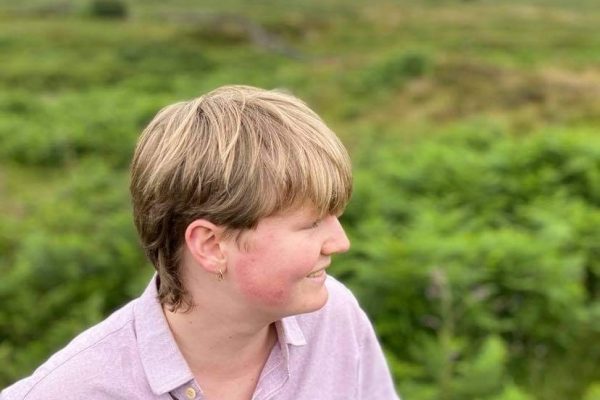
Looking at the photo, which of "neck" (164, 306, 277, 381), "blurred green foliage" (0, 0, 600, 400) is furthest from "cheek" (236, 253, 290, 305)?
"blurred green foliage" (0, 0, 600, 400)

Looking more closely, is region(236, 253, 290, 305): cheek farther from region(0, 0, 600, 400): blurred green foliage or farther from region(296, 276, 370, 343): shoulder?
region(0, 0, 600, 400): blurred green foliage

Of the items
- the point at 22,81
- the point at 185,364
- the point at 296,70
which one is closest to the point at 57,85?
the point at 22,81

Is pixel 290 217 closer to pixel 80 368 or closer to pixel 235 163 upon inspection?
pixel 235 163

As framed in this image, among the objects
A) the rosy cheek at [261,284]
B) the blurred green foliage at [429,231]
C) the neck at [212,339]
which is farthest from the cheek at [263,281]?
the blurred green foliage at [429,231]

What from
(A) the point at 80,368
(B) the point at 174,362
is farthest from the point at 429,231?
(A) the point at 80,368

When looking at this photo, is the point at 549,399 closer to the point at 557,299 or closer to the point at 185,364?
the point at 557,299

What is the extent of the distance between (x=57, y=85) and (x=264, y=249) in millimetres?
34245

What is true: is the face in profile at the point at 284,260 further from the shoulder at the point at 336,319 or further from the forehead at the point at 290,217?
the shoulder at the point at 336,319

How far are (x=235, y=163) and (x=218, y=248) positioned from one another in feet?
0.70

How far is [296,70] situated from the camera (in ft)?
115

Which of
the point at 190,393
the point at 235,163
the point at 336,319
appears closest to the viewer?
the point at 235,163

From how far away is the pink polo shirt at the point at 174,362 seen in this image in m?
1.53

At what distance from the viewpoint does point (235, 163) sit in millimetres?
1524

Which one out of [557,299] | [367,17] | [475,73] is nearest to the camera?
[557,299]
